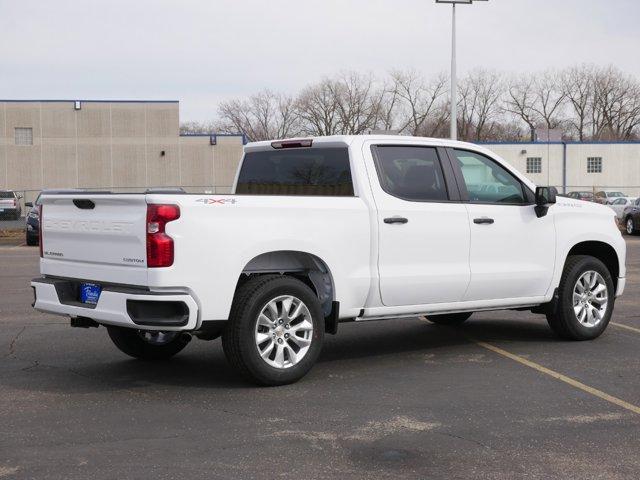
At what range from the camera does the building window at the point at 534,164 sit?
63.2 metres

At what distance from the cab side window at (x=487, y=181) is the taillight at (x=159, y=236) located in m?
3.00

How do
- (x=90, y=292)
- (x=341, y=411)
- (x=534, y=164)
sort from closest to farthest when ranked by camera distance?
(x=341, y=411) < (x=90, y=292) < (x=534, y=164)

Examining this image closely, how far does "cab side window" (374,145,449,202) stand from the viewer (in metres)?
7.41

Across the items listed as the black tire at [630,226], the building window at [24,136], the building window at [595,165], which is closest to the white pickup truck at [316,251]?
the black tire at [630,226]

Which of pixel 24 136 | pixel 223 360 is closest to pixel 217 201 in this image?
pixel 223 360

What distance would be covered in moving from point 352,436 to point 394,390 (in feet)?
4.31

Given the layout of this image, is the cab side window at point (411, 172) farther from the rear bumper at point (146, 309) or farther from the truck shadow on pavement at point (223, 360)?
the rear bumper at point (146, 309)

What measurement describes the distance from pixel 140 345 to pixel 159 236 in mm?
1924

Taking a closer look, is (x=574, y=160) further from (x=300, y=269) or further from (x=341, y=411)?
(x=341, y=411)

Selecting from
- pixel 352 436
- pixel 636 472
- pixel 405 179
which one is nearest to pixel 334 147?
pixel 405 179

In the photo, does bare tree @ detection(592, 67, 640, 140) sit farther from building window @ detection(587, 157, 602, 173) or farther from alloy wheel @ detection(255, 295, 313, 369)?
alloy wheel @ detection(255, 295, 313, 369)

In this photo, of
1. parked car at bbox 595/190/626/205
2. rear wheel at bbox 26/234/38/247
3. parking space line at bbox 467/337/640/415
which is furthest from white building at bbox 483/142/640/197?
parking space line at bbox 467/337/640/415

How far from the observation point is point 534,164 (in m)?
63.3

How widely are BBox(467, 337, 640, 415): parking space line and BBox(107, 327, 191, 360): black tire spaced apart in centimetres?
290
